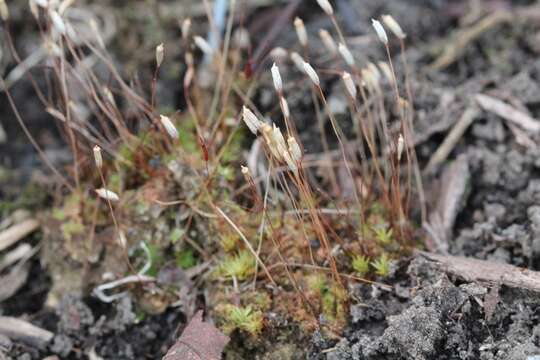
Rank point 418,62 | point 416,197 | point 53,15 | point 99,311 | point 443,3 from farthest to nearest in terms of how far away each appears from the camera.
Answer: point 443,3
point 418,62
point 416,197
point 99,311
point 53,15

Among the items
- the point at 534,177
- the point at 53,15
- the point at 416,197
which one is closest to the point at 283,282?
the point at 416,197

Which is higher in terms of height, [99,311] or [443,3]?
[443,3]

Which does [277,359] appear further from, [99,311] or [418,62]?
[418,62]

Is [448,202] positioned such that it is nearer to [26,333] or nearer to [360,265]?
[360,265]

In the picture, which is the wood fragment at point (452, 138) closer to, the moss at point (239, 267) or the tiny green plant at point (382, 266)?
the tiny green plant at point (382, 266)

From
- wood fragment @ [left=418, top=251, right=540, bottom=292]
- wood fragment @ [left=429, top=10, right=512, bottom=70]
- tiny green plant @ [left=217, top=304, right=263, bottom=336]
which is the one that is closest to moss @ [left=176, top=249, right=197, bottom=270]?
→ tiny green plant @ [left=217, top=304, right=263, bottom=336]

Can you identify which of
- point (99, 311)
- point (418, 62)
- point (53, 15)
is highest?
point (53, 15)

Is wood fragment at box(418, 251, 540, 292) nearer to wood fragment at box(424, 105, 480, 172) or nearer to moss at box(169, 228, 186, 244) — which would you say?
wood fragment at box(424, 105, 480, 172)
